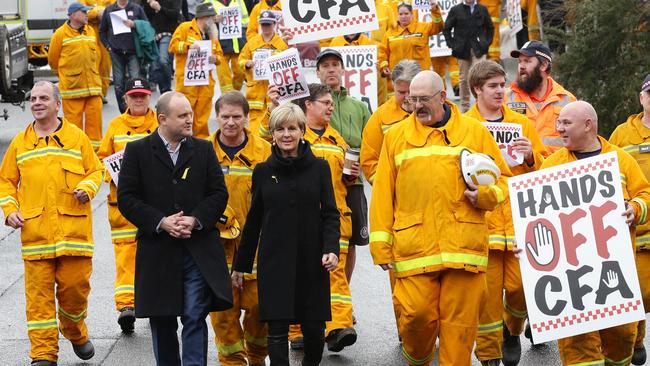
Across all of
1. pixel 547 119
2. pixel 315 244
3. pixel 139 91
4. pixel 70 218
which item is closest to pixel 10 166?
pixel 70 218

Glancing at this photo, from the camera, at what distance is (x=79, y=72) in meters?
17.9

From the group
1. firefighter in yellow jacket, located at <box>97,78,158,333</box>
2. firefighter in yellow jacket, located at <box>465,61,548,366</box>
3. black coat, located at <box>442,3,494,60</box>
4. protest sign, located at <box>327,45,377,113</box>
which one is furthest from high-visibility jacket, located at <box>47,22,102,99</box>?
firefighter in yellow jacket, located at <box>465,61,548,366</box>

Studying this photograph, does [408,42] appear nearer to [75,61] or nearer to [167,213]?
[75,61]

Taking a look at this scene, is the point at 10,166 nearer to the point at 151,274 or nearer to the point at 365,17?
the point at 151,274

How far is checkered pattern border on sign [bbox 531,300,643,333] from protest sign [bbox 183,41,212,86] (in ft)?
36.2

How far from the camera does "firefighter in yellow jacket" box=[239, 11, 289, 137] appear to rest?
56.6 ft

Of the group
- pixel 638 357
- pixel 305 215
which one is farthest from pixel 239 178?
pixel 638 357

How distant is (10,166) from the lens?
374 inches

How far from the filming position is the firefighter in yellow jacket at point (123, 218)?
412 inches

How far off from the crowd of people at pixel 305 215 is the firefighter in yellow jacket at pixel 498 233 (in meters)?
0.01

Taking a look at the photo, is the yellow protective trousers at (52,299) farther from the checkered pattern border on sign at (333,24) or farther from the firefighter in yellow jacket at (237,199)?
the checkered pattern border on sign at (333,24)

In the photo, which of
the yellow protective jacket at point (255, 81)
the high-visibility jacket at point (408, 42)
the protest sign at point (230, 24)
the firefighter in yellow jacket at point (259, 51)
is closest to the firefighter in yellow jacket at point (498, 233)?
the firefighter in yellow jacket at point (259, 51)

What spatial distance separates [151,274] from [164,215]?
14.4 inches

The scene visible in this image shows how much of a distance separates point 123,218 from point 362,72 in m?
4.34
